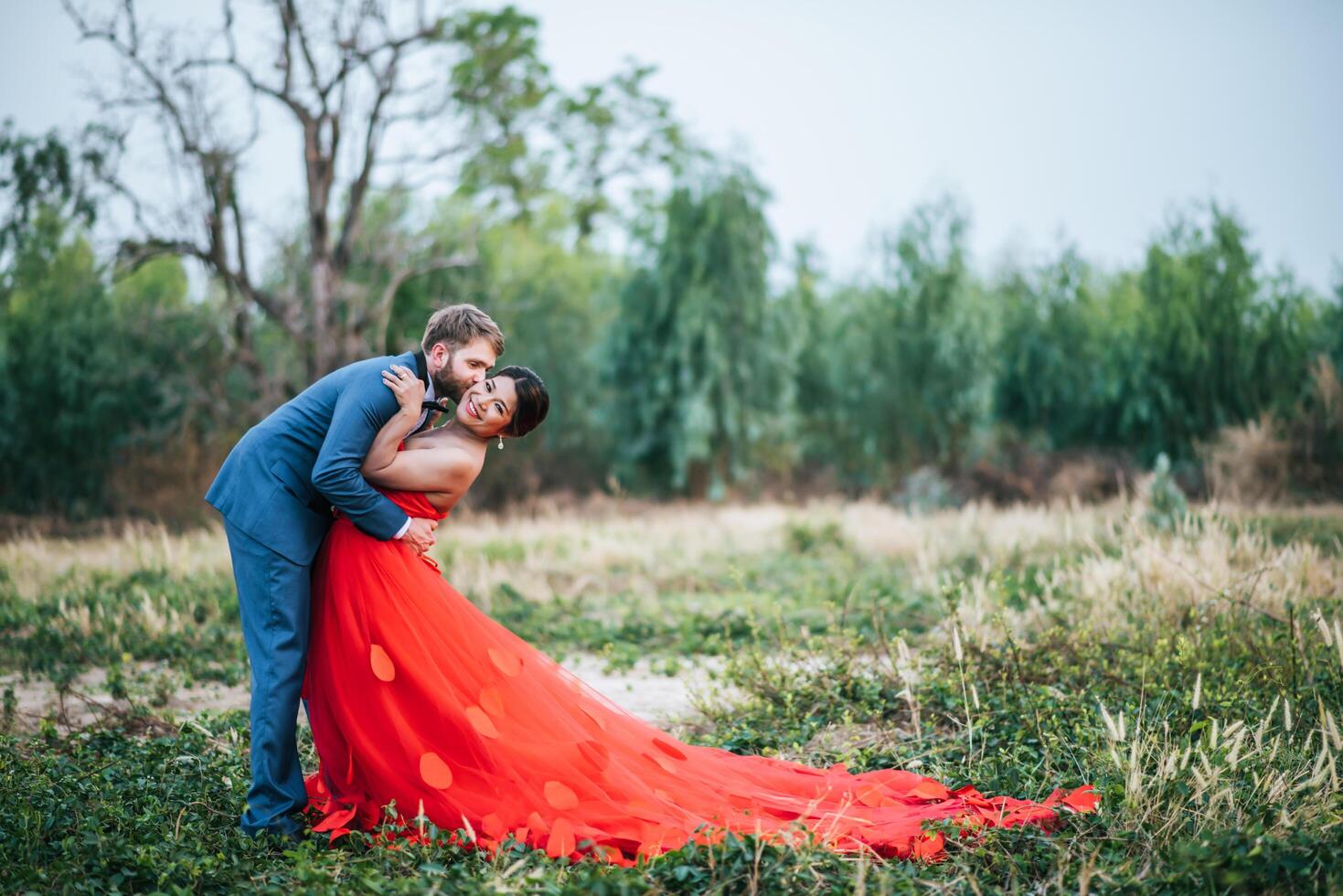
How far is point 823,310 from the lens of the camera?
25.9 m

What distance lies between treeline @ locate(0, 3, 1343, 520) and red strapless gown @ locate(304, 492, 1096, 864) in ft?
37.6

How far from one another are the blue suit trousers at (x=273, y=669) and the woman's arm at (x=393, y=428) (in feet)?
1.59

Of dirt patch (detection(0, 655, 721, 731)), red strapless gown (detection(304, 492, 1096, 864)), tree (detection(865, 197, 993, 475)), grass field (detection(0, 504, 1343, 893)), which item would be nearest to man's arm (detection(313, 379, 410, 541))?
red strapless gown (detection(304, 492, 1096, 864))

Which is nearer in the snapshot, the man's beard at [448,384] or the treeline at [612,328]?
the man's beard at [448,384]

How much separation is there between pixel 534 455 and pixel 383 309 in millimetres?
6182

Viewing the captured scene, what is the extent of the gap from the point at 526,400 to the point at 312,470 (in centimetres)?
90

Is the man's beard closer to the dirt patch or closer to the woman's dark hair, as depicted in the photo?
the woman's dark hair

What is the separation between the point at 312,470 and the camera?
396cm

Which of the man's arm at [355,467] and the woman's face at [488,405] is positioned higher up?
the woman's face at [488,405]

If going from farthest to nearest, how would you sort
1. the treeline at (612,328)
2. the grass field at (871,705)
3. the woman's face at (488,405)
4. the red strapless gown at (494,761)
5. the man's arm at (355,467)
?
the treeline at (612,328), the woman's face at (488,405), the man's arm at (355,467), the red strapless gown at (494,761), the grass field at (871,705)

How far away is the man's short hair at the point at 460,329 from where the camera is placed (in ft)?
13.3

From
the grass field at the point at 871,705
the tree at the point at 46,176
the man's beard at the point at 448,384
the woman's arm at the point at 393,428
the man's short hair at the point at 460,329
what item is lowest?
the grass field at the point at 871,705

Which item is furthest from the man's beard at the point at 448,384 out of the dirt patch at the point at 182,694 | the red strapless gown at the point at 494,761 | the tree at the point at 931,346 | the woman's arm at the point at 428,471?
the tree at the point at 931,346

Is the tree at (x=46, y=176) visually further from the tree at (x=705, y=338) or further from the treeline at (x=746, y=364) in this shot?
the tree at (x=705, y=338)
